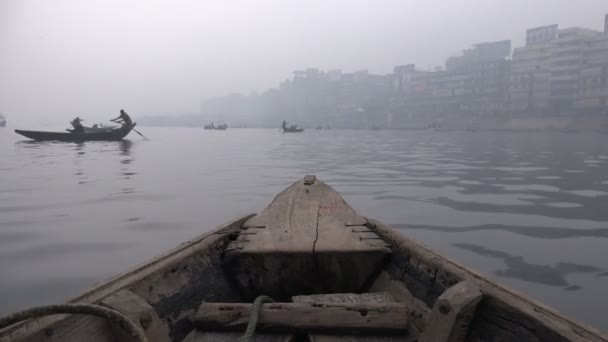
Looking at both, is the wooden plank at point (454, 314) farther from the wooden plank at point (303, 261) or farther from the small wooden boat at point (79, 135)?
the small wooden boat at point (79, 135)

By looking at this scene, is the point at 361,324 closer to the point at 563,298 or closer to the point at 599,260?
the point at 563,298

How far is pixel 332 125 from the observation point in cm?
11075

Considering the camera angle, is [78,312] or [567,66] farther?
[567,66]

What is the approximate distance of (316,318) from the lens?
178cm

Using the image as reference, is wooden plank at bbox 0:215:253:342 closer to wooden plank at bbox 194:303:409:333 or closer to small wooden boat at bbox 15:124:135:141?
wooden plank at bbox 194:303:409:333

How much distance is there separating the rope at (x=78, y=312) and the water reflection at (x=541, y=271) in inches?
129

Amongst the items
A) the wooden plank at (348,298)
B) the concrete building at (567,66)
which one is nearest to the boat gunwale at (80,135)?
the wooden plank at (348,298)

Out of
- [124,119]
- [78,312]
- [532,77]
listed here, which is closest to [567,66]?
[532,77]

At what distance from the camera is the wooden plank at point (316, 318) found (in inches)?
69.5

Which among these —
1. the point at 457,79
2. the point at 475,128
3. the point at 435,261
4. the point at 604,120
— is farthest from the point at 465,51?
the point at 435,261

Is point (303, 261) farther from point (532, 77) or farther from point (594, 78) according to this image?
point (532, 77)

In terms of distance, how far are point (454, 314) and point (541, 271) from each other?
2702mm

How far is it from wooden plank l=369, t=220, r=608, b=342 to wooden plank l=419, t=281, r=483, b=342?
5 cm

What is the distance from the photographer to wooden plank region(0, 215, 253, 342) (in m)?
1.26
